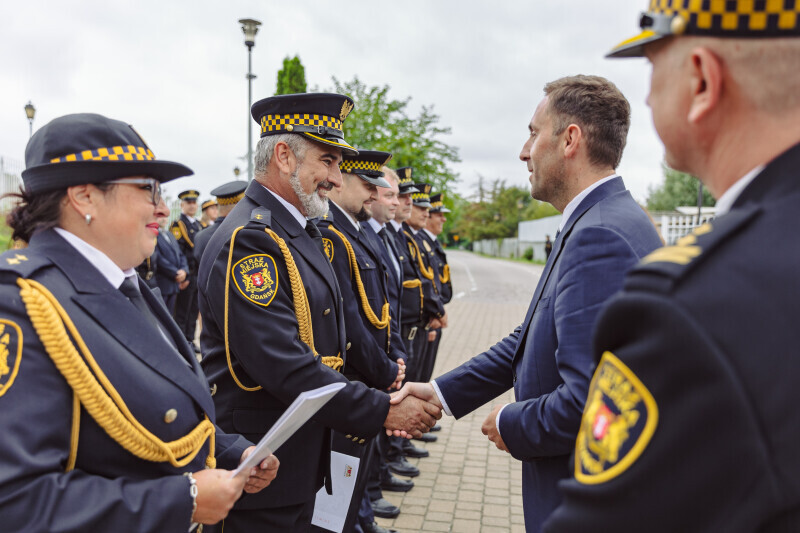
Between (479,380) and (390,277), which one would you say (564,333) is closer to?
(479,380)

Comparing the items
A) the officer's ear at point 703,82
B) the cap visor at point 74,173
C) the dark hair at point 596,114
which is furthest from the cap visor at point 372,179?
the officer's ear at point 703,82

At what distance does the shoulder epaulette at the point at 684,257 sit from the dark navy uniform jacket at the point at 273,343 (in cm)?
184

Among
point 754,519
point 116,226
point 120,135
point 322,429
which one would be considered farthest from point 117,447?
point 754,519

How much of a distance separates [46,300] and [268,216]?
52.5 inches

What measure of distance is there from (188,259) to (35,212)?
10.4 meters

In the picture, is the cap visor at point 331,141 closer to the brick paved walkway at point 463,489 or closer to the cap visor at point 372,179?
the cap visor at point 372,179

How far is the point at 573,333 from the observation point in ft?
6.47

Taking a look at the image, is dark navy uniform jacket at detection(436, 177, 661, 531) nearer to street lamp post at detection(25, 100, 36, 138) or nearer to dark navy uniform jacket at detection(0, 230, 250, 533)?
dark navy uniform jacket at detection(0, 230, 250, 533)

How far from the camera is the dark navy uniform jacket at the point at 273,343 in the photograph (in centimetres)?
255

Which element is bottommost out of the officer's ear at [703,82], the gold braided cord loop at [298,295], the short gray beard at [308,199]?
the gold braided cord loop at [298,295]

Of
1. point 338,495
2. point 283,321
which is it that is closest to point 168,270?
point 338,495

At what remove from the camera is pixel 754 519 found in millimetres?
824

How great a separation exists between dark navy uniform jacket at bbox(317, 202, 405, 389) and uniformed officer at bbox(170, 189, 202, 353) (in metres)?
6.42

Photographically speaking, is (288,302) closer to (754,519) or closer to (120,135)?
(120,135)
